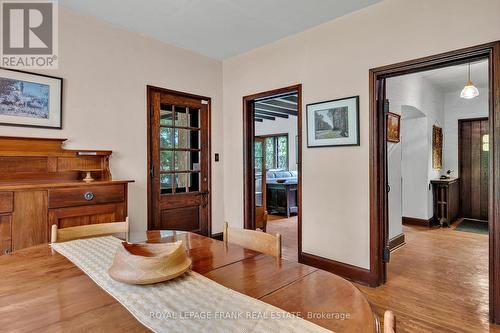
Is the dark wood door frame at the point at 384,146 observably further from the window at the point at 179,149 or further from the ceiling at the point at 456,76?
the ceiling at the point at 456,76

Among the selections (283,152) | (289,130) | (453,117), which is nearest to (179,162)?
(453,117)

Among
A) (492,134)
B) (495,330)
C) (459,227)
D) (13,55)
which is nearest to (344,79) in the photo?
(492,134)

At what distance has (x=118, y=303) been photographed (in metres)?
0.85

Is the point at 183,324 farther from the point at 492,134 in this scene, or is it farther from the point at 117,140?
the point at 117,140

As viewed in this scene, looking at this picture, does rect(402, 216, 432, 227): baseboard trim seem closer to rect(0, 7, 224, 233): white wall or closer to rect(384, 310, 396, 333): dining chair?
rect(0, 7, 224, 233): white wall

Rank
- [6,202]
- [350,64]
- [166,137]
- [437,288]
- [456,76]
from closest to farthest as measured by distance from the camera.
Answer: [6,202], [437,288], [350,64], [166,137], [456,76]

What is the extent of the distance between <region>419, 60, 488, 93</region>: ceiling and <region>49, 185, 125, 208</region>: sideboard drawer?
191 inches

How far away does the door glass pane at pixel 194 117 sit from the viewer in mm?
3887

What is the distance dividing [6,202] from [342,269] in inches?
114

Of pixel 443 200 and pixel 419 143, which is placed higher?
pixel 419 143

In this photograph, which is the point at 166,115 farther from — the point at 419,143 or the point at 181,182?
the point at 419,143

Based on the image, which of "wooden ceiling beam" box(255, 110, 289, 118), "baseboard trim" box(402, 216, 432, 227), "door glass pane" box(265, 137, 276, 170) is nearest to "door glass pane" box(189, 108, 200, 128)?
"baseboard trim" box(402, 216, 432, 227)

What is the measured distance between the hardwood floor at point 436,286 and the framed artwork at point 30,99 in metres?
2.97

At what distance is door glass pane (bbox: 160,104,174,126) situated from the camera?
3.55 metres
